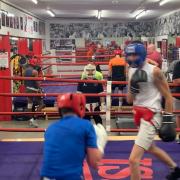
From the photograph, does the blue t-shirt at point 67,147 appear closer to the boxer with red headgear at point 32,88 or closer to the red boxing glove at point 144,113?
the red boxing glove at point 144,113

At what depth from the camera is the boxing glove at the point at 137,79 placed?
282 cm

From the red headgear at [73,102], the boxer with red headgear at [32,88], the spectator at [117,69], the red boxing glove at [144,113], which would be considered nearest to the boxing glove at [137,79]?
the red boxing glove at [144,113]

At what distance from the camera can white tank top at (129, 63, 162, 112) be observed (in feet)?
9.34

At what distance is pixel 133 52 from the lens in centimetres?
288

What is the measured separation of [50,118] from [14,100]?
96cm

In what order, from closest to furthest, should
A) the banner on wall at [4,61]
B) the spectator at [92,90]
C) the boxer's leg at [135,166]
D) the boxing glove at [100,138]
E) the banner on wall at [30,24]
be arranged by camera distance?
the boxing glove at [100,138]
the boxer's leg at [135,166]
the spectator at [92,90]
the banner on wall at [4,61]
the banner on wall at [30,24]

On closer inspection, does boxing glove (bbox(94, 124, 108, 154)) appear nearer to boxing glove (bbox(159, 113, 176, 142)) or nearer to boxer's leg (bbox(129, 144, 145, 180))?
boxer's leg (bbox(129, 144, 145, 180))

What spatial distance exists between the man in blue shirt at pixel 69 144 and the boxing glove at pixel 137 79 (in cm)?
86

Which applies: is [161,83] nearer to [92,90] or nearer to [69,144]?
[69,144]

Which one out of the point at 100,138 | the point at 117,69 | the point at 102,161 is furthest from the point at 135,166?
the point at 117,69

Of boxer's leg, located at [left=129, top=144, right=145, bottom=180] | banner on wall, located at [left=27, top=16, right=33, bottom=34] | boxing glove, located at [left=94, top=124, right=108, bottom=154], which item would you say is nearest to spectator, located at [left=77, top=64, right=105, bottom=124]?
boxer's leg, located at [left=129, top=144, right=145, bottom=180]

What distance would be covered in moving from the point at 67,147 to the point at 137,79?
40.7 inches

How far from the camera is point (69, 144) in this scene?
202 cm

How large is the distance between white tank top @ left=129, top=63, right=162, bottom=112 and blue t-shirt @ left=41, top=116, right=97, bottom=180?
94cm
